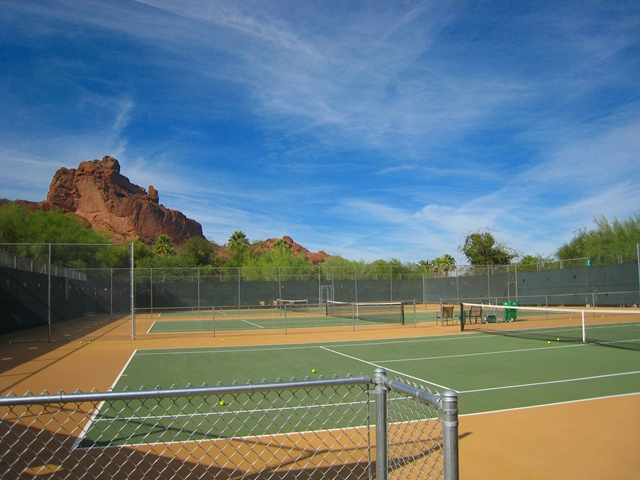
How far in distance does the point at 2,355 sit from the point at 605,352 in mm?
15778

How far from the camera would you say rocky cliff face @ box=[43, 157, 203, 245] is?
365 ft

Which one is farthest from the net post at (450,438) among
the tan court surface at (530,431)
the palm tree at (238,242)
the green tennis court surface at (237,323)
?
the palm tree at (238,242)

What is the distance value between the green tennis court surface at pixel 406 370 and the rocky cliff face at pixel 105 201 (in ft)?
325

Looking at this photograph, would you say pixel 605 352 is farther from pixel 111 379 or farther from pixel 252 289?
pixel 252 289

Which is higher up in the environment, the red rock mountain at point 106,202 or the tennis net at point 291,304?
the red rock mountain at point 106,202

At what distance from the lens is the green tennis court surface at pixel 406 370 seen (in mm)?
7555

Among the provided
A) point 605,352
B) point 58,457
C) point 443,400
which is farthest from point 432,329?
point 443,400

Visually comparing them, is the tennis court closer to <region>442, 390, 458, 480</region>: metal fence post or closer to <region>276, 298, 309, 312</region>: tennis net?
<region>276, 298, 309, 312</region>: tennis net

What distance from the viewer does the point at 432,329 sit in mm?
20719

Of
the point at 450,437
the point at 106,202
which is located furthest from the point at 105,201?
the point at 450,437

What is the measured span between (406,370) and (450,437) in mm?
9061

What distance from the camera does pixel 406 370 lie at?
11188 millimetres

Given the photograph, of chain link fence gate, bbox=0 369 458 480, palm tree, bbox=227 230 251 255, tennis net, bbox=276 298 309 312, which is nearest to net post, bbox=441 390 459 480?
chain link fence gate, bbox=0 369 458 480

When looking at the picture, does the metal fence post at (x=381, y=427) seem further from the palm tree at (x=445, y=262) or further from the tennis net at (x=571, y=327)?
the palm tree at (x=445, y=262)
